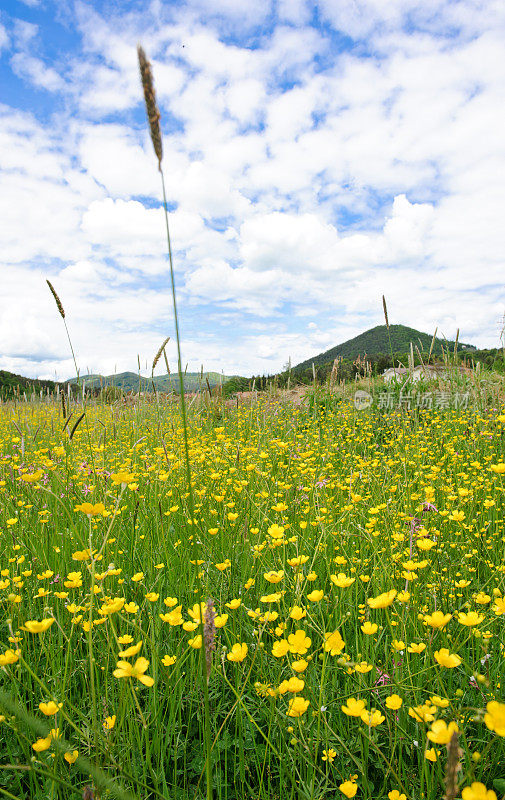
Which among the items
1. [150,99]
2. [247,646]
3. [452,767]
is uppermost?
[150,99]

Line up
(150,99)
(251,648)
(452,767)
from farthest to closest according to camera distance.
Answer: (251,648) < (150,99) < (452,767)

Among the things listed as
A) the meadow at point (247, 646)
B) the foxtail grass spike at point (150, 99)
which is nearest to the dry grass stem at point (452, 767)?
the meadow at point (247, 646)

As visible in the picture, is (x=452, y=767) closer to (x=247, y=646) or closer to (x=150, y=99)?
(x=247, y=646)

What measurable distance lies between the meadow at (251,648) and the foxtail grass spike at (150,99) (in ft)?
2.60

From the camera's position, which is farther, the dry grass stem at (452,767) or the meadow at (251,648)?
the meadow at (251,648)

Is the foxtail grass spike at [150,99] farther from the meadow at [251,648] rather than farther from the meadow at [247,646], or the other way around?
the meadow at [251,648]

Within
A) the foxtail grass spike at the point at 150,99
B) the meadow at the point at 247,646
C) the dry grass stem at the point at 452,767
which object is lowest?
the meadow at the point at 247,646

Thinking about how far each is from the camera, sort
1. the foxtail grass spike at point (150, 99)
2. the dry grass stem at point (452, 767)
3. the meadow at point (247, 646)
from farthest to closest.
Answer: the meadow at point (247, 646)
the foxtail grass spike at point (150, 99)
the dry grass stem at point (452, 767)

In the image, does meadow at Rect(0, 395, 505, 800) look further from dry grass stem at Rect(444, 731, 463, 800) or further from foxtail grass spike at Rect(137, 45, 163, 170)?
foxtail grass spike at Rect(137, 45, 163, 170)

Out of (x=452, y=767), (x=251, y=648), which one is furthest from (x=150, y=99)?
(x=251, y=648)

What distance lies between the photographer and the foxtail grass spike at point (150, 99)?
0.96 m

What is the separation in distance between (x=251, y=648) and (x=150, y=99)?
174 centimetres

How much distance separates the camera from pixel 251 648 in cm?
159

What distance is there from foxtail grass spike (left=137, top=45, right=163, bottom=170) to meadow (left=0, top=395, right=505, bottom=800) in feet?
2.60
